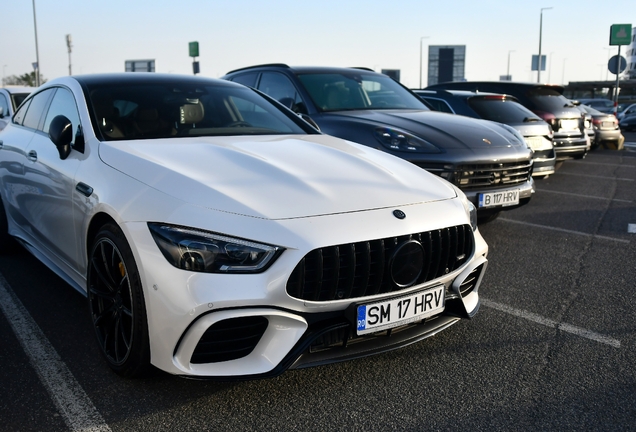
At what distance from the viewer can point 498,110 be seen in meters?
9.04

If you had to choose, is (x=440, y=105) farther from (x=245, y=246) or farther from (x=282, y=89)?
(x=245, y=246)

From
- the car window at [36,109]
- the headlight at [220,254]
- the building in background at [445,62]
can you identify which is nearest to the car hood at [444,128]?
the car window at [36,109]

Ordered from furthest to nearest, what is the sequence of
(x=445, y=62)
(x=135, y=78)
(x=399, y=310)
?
(x=445, y=62) < (x=135, y=78) < (x=399, y=310)

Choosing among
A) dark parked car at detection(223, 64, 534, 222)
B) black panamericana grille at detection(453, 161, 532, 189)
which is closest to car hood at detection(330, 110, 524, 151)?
dark parked car at detection(223, 64, 534, 222)

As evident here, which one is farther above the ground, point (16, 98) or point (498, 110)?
point (16, 98)

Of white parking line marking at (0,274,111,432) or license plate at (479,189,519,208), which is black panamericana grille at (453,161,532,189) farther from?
white parking line marking at (0,274,111,432)

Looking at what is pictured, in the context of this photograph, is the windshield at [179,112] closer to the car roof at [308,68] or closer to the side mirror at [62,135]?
the side mirror at [62,135]

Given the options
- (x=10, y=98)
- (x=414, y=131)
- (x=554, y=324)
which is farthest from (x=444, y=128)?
(x=10, y=98)

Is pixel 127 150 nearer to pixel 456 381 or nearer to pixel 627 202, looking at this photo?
pixel 456 381

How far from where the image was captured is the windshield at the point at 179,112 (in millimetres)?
3834

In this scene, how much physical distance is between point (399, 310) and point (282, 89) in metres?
4.79

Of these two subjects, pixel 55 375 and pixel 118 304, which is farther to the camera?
pixel 55 375

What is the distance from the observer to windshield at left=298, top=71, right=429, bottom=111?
6949mm

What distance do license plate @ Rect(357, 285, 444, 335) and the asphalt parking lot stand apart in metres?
0.33
